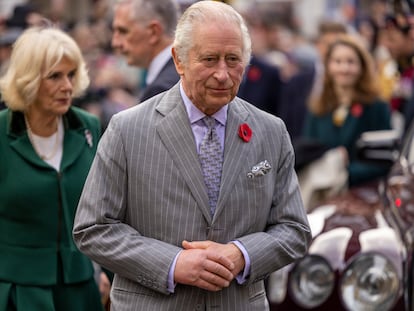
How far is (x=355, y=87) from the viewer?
396 inches

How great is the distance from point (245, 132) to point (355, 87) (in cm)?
583

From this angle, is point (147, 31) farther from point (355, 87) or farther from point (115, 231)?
point (355, 87)

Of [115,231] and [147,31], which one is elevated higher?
[147,31]

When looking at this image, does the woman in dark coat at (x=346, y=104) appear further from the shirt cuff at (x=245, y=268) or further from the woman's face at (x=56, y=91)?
the shirt cuff at (x=245, y=268)

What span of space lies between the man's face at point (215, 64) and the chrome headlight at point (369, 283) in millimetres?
2131

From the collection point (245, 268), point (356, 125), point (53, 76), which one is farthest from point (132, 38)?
point (356, 125)

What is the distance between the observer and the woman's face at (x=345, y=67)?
1005 cm

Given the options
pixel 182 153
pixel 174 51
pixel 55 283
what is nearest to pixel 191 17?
pixel 174 51

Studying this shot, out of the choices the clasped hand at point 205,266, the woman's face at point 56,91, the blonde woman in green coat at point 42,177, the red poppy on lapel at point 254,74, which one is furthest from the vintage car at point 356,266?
the red poppy on lapel at point 254,74

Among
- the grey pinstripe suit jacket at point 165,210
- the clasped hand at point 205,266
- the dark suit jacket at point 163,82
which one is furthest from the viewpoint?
the dark suit jacket at point 163,82

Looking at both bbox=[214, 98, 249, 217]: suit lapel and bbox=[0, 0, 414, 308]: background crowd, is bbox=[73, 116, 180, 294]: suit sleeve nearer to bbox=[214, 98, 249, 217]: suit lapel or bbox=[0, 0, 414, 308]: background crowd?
bbox=[214, 98, 249, 217]: suit lapel

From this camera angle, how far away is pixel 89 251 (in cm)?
427

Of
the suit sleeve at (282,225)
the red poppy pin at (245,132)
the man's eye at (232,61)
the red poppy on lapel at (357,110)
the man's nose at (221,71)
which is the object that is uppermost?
the man's eye at (232,61)

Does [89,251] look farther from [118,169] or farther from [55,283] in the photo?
[55,283]
